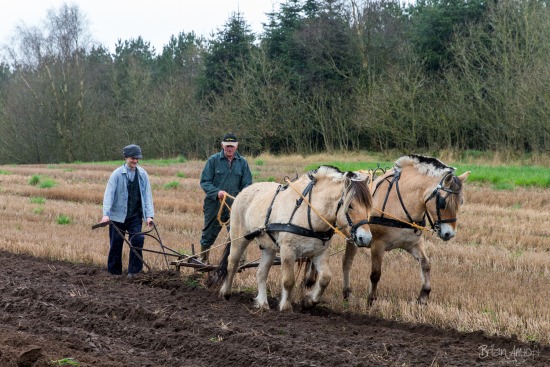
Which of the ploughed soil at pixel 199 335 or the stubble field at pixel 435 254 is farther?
Answer: the stubble field at pixel 435 254

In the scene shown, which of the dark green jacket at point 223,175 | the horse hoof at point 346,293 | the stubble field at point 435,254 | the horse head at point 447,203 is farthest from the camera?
the dark green jacket at point 223,175

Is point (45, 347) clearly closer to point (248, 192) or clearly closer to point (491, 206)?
point (248, 192)

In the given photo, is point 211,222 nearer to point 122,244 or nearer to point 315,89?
point 122,244

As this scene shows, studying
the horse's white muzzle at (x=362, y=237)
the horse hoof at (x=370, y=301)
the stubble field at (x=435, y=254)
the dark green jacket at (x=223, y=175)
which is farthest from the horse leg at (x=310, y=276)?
the horse's white muzzle at (x=362, y=237)

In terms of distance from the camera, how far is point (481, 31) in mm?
30891

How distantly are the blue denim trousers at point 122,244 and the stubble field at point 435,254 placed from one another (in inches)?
17.9

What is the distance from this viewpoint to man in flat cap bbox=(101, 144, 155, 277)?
364 inches

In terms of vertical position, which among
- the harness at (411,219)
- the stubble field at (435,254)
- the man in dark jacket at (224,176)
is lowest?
the stubble field at (435,254)

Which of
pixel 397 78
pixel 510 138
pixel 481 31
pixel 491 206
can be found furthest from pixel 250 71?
pixel 491 206

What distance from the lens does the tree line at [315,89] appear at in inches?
1135

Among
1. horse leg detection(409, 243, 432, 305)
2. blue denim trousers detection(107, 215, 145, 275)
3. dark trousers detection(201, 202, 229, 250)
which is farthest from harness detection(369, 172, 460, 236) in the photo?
blue denim trousers detection(107, 215, 145, 275)

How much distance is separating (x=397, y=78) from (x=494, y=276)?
79.1 ft

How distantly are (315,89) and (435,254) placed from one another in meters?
26.8
